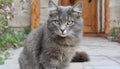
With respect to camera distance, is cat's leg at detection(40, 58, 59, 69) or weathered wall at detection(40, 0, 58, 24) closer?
cat's leg at detection(40, 58, 59, 69)

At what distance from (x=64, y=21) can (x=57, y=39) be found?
23cm

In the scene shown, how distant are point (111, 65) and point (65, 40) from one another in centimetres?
123

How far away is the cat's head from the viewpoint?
2746 millimetres

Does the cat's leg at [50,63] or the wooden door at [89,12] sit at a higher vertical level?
the wooden door at [89,12]

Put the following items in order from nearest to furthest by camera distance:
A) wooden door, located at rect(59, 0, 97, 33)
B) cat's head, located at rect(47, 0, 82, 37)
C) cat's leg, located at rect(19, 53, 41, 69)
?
cat's head, located at rect(47, 0, 82, 37)
cat's leg, located at rect(19, 53, 41, 69)
wooden door, located at rect(59, 0, 97, 33)

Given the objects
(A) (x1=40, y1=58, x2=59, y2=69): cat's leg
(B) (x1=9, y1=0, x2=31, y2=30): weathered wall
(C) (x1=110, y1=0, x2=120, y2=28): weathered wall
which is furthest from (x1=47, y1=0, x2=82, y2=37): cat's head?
(C) (x1=110, y1=0, x2=120, y2=28): weathered wall

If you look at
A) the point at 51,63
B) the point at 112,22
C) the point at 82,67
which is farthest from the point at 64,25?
the point at 112,22

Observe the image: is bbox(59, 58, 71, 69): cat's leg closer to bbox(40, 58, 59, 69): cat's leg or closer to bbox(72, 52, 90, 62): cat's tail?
bbox(40, 58, 59, 69): cat's leg

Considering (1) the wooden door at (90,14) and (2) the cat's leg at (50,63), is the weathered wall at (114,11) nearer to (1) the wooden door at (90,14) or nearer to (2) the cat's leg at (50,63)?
(1) the wooden door at (90,14)

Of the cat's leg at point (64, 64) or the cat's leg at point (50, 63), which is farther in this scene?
the cat's leg at point (64, 64)

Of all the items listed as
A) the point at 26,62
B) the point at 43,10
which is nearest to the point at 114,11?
the point at 43,10

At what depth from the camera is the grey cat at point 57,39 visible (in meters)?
2.77

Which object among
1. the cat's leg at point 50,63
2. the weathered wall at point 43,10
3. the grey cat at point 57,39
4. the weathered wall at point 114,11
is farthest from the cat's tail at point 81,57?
the weathered wall at point 114,11

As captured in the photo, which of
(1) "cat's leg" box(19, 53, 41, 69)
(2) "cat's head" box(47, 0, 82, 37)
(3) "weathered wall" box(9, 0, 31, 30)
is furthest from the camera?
(3) "weathered wall" box(9, 0, 31, 30)
